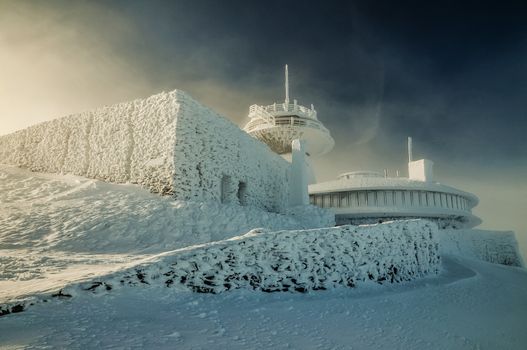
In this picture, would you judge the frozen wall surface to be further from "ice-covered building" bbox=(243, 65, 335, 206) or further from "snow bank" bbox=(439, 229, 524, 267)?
"snow bank" bbox=(439, 229, 524, 267)

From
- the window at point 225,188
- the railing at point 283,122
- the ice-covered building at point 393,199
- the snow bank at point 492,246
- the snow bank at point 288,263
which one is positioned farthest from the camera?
the railing at point 283,122

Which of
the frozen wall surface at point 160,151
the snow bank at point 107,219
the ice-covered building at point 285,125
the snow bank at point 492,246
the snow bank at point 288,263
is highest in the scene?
the ice-covered building at point 285,125

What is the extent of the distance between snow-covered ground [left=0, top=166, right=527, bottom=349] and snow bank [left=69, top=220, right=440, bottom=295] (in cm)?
19

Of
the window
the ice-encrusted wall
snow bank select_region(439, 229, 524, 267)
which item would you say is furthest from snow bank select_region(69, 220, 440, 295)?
snow bank select_region(439, 229, 524, 267)

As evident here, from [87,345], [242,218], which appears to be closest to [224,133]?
[242,218]

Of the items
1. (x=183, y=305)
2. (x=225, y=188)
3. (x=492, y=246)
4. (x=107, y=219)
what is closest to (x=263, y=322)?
(x=183, y=305)

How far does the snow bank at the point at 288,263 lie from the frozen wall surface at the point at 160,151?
24.2 ft

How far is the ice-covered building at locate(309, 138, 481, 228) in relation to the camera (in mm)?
27578

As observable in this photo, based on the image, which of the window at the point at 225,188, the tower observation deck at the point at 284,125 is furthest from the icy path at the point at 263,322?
the tower observation deck at the point at 284,125

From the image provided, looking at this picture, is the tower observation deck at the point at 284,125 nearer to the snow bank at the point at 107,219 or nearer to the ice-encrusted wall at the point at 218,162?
the ice-encrusted wall at the point at 218,162

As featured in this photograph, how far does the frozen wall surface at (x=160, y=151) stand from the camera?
1362cm

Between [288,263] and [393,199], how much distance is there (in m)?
23.9

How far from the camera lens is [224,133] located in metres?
16.0

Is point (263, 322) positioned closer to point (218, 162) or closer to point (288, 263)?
point (288, 263)
